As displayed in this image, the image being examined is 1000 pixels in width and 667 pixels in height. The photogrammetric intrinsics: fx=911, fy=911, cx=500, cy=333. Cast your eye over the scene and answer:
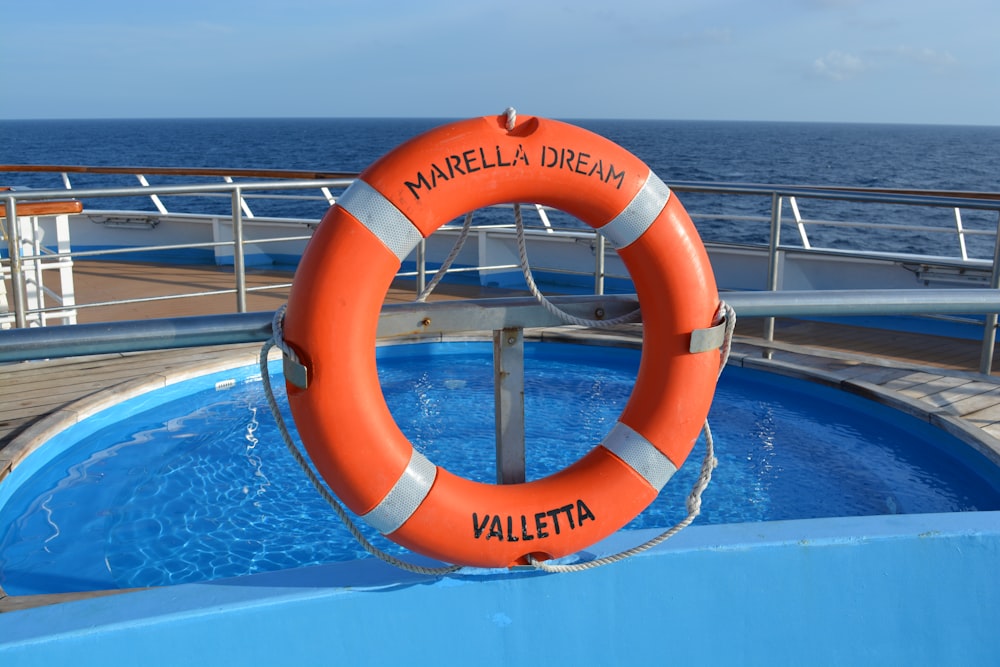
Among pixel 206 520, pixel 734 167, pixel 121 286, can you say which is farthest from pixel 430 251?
pixel 734 167

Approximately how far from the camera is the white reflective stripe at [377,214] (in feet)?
3.25

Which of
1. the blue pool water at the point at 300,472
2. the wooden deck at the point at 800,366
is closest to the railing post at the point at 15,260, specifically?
the wooden deck at the point at 800,366

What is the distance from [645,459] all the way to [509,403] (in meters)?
0.18

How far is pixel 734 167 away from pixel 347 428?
117 feet

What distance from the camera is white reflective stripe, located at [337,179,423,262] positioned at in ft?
3.25

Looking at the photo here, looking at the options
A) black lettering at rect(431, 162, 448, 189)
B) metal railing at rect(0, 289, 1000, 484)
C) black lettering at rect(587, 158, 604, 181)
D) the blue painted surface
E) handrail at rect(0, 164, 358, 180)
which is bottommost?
the blue painted surface

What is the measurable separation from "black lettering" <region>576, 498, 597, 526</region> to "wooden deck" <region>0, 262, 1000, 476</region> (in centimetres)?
219

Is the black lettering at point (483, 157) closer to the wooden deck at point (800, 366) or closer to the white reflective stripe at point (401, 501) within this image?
the white reflective stripe at point (401, 501)

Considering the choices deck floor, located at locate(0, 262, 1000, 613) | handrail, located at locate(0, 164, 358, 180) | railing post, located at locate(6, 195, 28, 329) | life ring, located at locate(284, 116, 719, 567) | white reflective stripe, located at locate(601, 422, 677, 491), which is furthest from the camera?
handrail, located at locate(0, 164, 358, 180)

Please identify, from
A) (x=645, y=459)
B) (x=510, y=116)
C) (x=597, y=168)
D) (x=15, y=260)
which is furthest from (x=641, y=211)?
(x=15, y=260)

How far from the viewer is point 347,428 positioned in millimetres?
995

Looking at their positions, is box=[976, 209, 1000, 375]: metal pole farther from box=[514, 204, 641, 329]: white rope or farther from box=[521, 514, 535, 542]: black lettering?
box=[521, 514, 535, 542]: black lettering

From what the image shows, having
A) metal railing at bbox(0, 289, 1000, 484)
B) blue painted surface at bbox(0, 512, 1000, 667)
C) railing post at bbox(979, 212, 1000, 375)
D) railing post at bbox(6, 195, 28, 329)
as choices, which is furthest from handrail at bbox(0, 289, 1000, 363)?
railing post at bbox(6, 195, 28, 329)

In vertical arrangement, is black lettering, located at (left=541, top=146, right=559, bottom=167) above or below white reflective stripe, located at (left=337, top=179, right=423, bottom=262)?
above
